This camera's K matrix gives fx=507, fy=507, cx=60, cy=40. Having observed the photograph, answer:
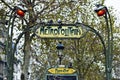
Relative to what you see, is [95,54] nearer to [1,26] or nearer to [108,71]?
[1,26]

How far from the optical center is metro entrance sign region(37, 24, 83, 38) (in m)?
14.4

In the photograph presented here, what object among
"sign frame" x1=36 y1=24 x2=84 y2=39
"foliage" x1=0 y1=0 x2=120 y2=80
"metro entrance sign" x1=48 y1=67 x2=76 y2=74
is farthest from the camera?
"foliage" x1=0 y1=0 x2=120 y2=80

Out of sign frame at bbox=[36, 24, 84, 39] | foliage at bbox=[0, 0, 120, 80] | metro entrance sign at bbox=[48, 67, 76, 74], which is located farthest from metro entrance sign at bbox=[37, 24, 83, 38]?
foliage at bbox=[0, 0, 120, 80]

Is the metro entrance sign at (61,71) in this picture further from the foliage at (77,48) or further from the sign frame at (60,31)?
the foliage at (77,48)

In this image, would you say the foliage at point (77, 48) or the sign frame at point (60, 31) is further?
the foliage at point (77, 48)

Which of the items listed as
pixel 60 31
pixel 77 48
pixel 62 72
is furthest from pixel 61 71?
pixel 77 48

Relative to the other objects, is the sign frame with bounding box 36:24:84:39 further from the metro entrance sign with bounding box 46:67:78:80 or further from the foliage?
the foliage

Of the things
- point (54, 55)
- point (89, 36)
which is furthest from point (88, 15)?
point (54, 55)

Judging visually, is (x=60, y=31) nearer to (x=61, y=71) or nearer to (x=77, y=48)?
(x=61, y=71)

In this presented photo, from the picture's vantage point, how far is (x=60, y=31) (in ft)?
47.5

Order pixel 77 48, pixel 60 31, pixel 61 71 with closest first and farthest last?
pixel 60 31
pixel 61 71
pixel 77 48

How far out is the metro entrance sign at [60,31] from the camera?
47.1ft

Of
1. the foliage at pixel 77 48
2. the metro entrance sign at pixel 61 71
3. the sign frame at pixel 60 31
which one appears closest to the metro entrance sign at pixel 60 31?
the sign frame at pixel 60 31

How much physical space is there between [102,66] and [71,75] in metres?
23.5
